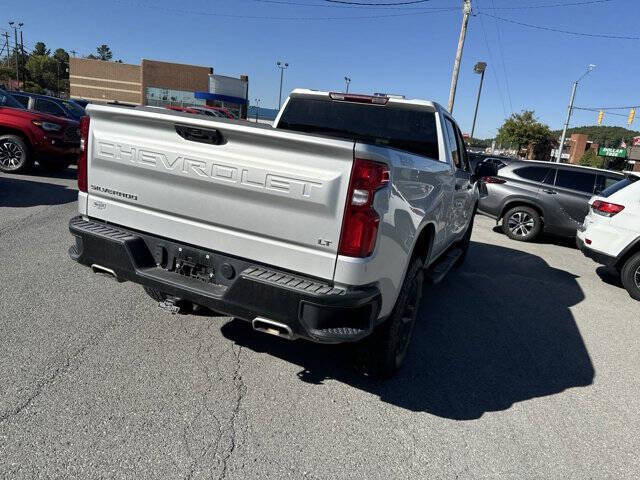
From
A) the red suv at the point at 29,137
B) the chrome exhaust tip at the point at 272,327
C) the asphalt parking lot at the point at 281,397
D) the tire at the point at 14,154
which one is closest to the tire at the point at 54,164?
the red suv at the point at 29,137

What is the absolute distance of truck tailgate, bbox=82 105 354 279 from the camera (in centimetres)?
246

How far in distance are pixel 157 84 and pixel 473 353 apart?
250ft

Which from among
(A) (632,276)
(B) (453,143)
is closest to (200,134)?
(B) (453,143)

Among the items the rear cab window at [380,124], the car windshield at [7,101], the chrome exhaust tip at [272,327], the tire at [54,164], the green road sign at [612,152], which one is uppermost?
the green road sign at [612,152]

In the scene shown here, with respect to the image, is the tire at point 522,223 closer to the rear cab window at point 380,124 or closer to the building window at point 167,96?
the rear cab window at point 380,124

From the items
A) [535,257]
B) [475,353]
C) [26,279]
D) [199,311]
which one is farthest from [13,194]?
[535,257]

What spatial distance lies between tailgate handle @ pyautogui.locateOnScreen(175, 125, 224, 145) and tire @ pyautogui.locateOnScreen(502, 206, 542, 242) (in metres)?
8.35

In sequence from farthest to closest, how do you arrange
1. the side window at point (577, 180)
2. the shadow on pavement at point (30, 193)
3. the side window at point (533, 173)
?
the side window at point (533, 173)
the side window at point (577, 180)
the shadow on pavement at point (30, 193)

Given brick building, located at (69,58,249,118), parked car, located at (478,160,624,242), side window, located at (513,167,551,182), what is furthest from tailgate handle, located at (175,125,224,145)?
brick building, located at (69,58,249,118)

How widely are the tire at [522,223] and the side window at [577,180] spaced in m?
0.80

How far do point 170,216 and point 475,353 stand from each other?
9.16ft

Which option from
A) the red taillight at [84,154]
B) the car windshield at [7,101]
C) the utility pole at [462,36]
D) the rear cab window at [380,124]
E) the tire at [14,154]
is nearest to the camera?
the red taillight at [84,154]

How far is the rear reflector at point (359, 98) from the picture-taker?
4359 mm

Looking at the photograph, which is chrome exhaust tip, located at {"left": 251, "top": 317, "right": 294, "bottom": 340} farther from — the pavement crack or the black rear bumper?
the pavement crack
